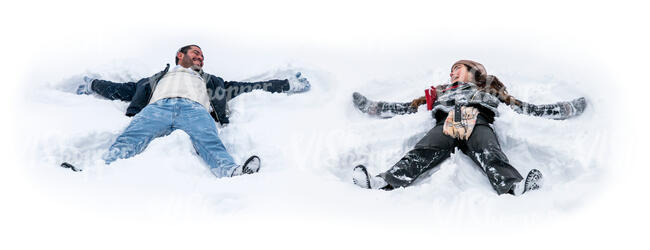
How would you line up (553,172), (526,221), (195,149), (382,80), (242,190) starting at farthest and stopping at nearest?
(382,80)
(195,149)
(553,172)
(242,190)
(526,221)

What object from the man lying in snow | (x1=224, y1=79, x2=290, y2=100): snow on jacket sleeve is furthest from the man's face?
(x1=224, y1=79, x2=290, y2=100): snow on jacket sleeve

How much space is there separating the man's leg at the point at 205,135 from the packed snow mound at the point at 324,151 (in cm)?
7

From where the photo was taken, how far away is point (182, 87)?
4242 mm

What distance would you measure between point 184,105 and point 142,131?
448mm

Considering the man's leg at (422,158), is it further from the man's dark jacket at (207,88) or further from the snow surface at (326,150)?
the man's dark jacket at (207,88)

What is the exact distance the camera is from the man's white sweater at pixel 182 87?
418cm

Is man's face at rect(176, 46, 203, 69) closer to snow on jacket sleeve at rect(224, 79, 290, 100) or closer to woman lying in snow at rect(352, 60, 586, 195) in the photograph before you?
snow on jacket sleeve at rect(224, 79, 290, 100)

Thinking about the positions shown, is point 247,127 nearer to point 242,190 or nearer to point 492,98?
point 242,190

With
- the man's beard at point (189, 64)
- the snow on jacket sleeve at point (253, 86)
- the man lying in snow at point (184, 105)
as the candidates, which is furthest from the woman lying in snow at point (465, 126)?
the man's beard at point (189, 64)

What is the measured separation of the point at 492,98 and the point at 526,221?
143 cm

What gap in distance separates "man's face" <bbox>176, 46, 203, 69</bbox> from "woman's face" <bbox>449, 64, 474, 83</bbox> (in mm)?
2221

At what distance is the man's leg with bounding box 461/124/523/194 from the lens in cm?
304

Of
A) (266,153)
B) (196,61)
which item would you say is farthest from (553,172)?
(196,61)

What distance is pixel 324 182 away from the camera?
3.18 m
